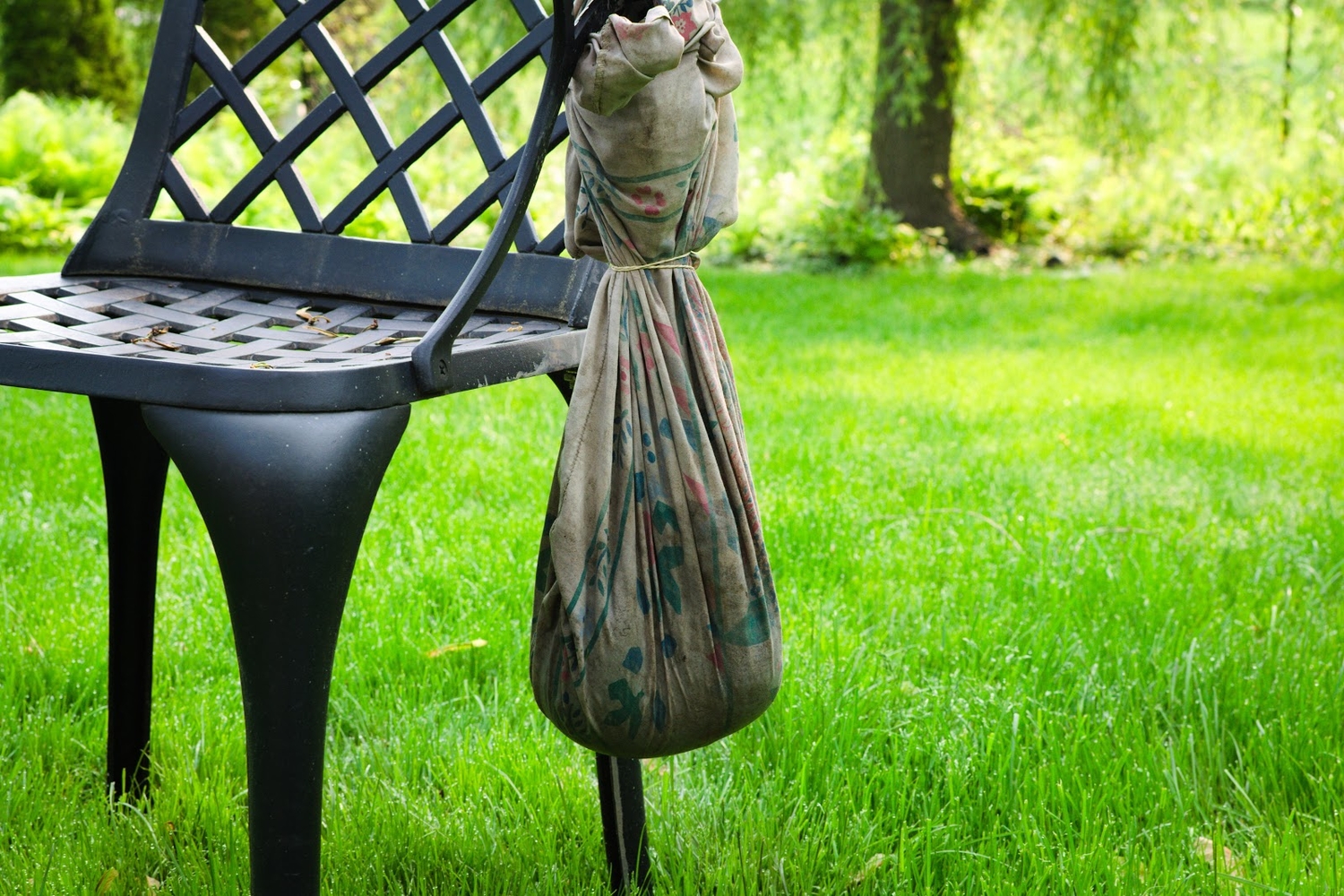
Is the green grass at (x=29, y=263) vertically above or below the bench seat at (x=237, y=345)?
below

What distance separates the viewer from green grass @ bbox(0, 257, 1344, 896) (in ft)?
4.99

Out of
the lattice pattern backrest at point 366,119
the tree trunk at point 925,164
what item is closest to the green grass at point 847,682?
the lattice pattern backrest at point 366,119

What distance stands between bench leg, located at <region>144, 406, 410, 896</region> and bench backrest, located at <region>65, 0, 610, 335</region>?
0.41 metres

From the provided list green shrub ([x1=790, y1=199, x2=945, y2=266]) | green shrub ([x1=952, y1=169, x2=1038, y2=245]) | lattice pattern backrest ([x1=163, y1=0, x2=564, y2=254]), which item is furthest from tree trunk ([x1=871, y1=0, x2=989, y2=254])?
lattice pattern backrest ([x1=163, y1=0, x2=564, y2=254])

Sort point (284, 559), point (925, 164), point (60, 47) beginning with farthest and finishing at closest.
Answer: point (60, 47)
point (925, 164)
point (284, 559)

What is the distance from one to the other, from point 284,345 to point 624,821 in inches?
26.4

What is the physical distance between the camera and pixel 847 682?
74.4 inches

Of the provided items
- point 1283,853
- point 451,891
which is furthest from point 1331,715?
point 451,891

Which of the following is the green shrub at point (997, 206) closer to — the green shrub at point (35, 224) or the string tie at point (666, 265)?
the green shrub at point (35, 224)

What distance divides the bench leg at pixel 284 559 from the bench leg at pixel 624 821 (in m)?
0.42

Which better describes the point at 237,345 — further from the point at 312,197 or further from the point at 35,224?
the point at 35,224

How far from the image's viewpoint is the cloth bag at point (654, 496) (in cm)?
103

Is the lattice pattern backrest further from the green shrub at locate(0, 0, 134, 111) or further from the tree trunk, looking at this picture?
the green shrub at locate(0, 0, 134, 111)

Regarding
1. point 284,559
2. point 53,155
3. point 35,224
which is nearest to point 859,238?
point 35,224
